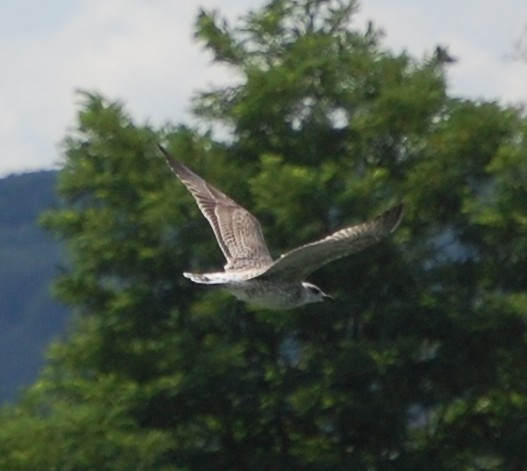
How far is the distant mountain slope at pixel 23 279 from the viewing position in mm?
99188

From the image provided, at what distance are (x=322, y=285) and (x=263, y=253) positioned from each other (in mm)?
3915

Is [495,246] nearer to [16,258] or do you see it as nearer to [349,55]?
[349,55]

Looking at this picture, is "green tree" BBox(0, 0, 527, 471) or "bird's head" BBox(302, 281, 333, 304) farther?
"green tree" BBox(0, 0, 527, 471)

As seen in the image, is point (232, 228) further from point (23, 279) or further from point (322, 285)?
point (23, 279)

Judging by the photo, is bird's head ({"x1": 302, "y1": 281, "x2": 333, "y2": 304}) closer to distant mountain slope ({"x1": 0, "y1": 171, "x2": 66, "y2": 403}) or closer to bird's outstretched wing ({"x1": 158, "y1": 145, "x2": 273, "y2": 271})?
bird's outstretched wing ({"x1": 158, "y1": 145, "x2": 273, "y2": 271})

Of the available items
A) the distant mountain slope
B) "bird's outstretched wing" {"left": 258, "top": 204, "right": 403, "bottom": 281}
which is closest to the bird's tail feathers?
"bird's outstretched wing" {"left": 258, "top": 204, "right": 403, "bottom": 281}

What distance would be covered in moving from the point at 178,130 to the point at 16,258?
92.8m

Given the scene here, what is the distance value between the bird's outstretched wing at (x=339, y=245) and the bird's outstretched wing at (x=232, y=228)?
773 millimetres

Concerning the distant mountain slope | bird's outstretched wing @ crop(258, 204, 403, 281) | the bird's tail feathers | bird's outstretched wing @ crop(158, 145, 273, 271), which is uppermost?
the distant mountain slope

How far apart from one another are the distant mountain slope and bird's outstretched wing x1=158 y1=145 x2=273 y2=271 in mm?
77618

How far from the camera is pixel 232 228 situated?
1529cm

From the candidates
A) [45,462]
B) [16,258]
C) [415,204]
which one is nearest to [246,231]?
Answer: [45,462]

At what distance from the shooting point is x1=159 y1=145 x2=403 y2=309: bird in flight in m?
12.7

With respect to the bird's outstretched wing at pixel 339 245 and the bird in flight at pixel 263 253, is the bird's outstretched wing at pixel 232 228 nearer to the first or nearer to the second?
the bird in flight at pixel 263 253
